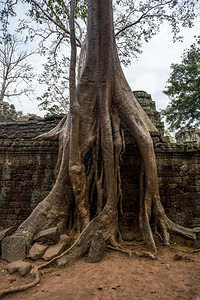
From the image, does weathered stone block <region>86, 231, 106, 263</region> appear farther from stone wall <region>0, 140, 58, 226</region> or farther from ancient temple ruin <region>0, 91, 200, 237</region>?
stone wall <region>0, 140, 58, 226</region>

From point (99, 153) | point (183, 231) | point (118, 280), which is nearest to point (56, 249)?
point (118, 280)

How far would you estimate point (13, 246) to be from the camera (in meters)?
2.73

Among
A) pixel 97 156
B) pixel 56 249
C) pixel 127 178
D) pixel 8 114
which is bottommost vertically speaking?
pixel 56 249

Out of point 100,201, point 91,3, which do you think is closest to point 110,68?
point 91,3

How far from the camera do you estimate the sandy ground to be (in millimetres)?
1833

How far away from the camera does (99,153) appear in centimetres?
397

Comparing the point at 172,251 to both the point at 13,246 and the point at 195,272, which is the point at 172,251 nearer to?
the point at 195,272

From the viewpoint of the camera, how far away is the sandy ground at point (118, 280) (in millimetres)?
1833

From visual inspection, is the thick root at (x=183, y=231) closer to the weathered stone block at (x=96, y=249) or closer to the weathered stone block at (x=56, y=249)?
the weathered stone block at (x=96, y=249)

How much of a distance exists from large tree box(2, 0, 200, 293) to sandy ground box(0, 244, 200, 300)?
46 cm

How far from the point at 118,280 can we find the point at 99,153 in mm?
2381

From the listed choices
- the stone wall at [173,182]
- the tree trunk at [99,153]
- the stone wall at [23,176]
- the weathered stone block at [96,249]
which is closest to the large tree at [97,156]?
the tree trunk at [99,153]

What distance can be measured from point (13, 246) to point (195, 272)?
2.61 metres

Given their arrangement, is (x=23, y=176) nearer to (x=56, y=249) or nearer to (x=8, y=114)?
(x=56, y=249)
